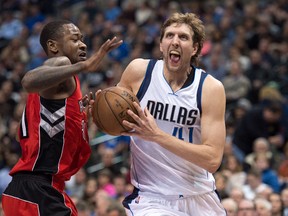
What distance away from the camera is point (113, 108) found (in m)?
5.81

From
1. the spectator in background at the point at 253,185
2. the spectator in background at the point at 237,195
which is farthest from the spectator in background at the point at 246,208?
the spectator in background at the point at 253,185

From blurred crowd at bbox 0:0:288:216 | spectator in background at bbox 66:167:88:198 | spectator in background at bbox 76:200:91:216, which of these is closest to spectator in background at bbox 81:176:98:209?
blurred crowd at bbox 0:0:288:216

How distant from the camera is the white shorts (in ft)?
19.9

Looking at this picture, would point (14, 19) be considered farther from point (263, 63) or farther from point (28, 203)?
point (28, 203)

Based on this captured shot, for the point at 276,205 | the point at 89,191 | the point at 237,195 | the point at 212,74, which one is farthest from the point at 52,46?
the point at 212,74

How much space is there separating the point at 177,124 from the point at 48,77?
1.22 metres

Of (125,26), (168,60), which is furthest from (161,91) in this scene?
(125,26)

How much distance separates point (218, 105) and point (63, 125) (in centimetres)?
125

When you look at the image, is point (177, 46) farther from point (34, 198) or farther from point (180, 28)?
point (34, 198)

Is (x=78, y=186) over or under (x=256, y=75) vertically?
under

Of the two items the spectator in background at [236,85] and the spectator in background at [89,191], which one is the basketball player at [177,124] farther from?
the spectator in background at [236,85]

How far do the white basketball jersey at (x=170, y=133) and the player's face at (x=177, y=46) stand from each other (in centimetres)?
17

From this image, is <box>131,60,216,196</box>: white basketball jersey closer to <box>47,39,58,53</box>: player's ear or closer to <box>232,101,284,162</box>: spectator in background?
<box>47,39,58,53</box>: player's ear

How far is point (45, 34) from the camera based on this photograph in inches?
235
